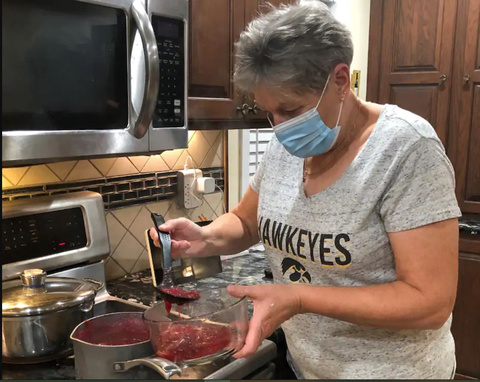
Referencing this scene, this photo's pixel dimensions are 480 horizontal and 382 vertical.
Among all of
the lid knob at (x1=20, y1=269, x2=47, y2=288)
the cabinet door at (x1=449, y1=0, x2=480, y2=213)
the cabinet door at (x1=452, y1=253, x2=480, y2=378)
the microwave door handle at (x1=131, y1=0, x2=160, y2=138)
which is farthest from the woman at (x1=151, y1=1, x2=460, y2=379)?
the cabinet door at (x1=449, y1=0, x2=480, y2=213)

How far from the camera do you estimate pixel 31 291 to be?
3.72ft

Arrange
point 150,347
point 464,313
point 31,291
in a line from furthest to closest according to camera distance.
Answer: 1. point 464,313
2. point 31,291
3. point 150,347

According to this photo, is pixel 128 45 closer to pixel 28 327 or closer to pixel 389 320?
pixel 28 327

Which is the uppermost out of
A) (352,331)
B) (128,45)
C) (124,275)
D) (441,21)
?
(441,21)

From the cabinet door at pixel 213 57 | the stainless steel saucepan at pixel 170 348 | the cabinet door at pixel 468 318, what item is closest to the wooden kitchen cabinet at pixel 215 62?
the cabinet door at pixel 213 57

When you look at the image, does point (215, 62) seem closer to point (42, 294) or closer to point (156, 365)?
point (42, 294)

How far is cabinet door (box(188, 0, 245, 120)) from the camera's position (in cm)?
144

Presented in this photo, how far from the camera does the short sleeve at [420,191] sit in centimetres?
90

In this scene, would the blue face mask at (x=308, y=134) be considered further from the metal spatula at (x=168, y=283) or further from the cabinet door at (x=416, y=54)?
the cabinet door at (x=416, y=54)

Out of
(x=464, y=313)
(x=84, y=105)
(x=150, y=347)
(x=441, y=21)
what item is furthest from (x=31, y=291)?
(x=441, y=21)

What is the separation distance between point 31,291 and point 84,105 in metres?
0.42

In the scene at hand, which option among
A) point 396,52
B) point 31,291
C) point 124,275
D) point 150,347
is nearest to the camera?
point 150,347

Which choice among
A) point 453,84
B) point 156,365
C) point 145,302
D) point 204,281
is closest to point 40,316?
point 156,365

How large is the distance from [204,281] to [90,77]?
0.74 meters
